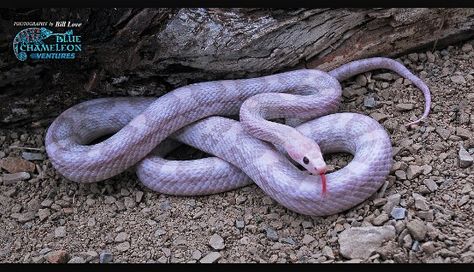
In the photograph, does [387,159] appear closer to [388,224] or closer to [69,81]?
[388,224]

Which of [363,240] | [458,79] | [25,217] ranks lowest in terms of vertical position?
[25,217]

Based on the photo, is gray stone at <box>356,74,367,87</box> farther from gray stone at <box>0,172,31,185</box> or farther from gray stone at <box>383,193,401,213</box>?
gray stone at <box>0,172,31,185</box>

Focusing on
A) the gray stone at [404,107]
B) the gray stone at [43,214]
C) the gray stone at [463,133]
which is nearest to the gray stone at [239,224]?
the gray stone at [43,214]

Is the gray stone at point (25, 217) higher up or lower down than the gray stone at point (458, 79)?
lower down

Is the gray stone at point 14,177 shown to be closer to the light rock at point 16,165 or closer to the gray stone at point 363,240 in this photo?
the light rock at point 16,165

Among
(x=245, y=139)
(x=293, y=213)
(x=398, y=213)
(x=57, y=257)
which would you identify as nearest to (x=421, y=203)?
(x=398, y=213)

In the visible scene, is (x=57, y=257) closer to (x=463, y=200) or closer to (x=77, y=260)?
(x=77, y=260)
